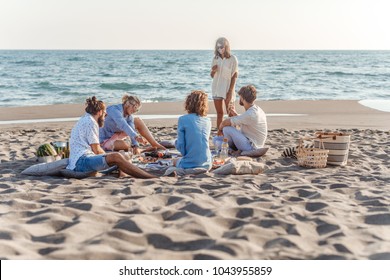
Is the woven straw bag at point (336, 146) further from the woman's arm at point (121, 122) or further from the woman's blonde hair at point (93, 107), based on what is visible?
Result: the woman's blonde hair at point (93, 107)

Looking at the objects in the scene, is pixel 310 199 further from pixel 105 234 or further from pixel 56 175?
pixel 56 175

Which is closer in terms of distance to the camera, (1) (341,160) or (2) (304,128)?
(1) (341,160)

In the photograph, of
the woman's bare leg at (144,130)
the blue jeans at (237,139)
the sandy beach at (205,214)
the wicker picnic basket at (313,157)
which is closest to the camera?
the sandy beach at (205,214)

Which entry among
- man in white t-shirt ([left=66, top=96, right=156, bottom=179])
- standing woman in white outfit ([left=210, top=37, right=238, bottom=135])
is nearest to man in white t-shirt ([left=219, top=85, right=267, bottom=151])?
standing woman in white outfit ([left=210, top=37, right=238, bottom=135])

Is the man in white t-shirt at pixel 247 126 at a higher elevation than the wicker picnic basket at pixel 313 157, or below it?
higher

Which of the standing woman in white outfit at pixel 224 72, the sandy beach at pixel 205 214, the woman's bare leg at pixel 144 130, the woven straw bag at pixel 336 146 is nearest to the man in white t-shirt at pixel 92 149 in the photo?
the sandy beach at pixel 205 214

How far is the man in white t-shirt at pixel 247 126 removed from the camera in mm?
7387

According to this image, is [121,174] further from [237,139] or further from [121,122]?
[237,139]

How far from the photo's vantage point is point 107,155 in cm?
619

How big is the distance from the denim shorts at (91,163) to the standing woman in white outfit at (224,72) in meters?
3.57

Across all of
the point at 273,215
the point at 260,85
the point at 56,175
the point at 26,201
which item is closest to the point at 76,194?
the point at 26,201

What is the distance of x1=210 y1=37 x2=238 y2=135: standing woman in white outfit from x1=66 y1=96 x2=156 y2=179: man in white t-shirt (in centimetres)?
340

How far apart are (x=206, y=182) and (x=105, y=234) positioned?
2000mm

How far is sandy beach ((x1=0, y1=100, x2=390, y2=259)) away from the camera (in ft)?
12.8
